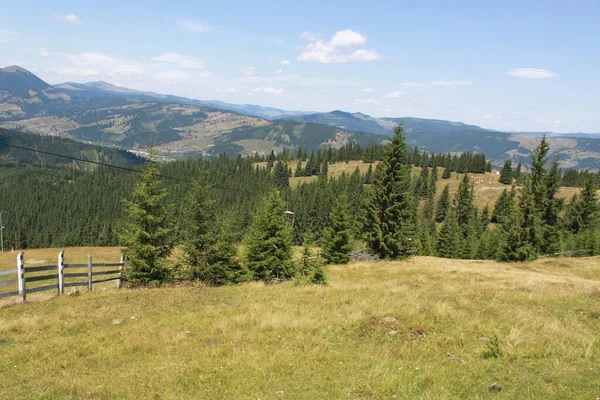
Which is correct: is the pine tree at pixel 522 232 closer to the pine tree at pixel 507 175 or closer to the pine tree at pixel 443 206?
the pine tree at pixel 443 206

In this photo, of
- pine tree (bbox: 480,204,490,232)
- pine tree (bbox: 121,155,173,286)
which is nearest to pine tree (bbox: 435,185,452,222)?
pine tree (bbox: 480,204,490,232)

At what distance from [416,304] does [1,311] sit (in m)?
16.5

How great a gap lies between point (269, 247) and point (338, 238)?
12325mm

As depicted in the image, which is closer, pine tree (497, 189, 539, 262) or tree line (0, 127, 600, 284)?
tree line (0, 127, 600, 284)

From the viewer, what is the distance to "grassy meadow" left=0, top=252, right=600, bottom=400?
7.86m

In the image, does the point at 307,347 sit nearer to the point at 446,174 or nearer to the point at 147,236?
the point at 147,236

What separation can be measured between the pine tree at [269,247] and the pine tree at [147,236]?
272 inches

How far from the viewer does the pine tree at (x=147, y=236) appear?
22.5m

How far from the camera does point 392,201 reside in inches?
1566

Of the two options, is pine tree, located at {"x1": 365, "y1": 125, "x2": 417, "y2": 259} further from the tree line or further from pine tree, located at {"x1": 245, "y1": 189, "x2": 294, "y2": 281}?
pine tree, located at {"x1": 245, "y1": 189, "x2": 294, "y2": 281}

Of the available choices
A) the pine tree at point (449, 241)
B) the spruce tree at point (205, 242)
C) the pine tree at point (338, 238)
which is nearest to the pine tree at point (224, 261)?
the spruce tree at point (205, 242)

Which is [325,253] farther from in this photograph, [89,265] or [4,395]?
[4,395]

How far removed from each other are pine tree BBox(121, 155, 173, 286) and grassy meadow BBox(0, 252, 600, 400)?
5.64 m

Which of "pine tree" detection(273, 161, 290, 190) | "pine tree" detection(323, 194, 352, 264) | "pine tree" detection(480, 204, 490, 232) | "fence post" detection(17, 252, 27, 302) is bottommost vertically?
"pine tree" detection(480, 204, 490, 232)
